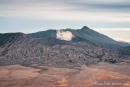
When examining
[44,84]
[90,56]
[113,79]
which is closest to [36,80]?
[44,84]

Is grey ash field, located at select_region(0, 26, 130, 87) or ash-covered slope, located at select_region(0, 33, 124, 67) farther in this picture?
ash-covered slope, located at select_region(0, 33, 124, 67)

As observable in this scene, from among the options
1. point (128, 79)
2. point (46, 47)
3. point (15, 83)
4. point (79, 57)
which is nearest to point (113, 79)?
point (128, 79)

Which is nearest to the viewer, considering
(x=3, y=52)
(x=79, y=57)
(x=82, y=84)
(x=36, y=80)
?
Answer: (x=82, y=84)

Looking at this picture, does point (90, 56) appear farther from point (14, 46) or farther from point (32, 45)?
point (14, 46)

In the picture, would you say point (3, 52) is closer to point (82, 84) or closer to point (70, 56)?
point (70, 56)

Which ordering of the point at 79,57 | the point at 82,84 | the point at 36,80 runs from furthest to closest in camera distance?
the point at 79,57 < the point at 36,80 < the point at 82,84

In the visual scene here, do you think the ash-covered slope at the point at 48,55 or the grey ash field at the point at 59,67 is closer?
the grey ash field at the point at 59,67

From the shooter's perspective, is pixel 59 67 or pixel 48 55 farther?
pixel 48 55

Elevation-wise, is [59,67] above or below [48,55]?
below

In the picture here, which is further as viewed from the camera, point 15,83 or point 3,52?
point 3,52
